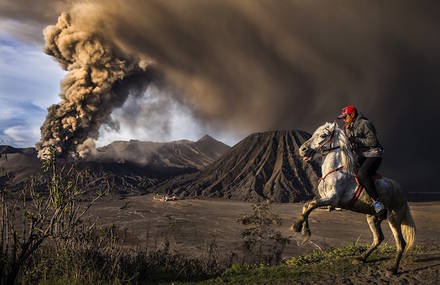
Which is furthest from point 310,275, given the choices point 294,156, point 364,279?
point 294,156

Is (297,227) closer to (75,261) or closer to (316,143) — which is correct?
(316,143)

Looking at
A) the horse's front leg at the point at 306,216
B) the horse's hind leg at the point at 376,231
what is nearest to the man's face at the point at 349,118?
the horse's front leg at the point at 306,216

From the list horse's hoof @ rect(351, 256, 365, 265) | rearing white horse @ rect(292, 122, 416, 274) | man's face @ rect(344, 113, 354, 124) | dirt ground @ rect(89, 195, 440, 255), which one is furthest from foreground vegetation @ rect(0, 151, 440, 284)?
dirt ground @ rect(89, 195, 440, 255)

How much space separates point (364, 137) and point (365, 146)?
18 centimetres

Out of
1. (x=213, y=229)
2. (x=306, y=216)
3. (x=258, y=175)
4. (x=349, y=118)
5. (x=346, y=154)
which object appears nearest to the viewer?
(x=306, y=216)

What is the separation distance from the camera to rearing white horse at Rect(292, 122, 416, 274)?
24.2ft

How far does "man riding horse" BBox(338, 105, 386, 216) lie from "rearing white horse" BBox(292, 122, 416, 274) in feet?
0.48

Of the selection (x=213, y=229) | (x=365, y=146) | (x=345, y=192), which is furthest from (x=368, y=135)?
(x=213, y=229)

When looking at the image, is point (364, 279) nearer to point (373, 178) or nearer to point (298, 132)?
point (373, 178)

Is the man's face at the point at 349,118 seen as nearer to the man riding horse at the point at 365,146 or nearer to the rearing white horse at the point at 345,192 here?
the man riding horse at the point at 365,146

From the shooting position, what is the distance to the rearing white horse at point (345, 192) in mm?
7367

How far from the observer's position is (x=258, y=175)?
3984 inches

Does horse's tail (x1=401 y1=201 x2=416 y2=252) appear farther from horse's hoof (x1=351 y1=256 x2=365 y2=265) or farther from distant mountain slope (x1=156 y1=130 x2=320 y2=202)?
distant mountain slope (x1=156 y1=130 x2=320 y2=202)

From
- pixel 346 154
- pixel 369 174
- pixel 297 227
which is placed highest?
pixel 346 154
